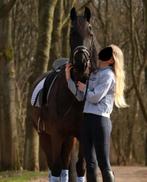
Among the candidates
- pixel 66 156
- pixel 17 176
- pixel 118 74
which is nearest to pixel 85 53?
pixel 118 74

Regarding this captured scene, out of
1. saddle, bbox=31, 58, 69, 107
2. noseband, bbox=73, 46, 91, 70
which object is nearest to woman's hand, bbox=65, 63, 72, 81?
noseband, bbox=73, 46, 91, 70

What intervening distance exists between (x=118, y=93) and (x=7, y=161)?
1056 centimetres

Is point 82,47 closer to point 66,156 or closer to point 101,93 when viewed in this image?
Answer: point 101,93

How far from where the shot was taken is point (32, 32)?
30.4 m

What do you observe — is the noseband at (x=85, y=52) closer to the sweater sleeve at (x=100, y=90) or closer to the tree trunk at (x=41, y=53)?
the sweater sleeve at (x=100, y=90)

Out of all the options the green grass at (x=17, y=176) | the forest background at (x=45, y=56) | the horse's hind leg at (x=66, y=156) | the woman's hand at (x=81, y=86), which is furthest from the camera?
the forest background at (x=45, y=56)

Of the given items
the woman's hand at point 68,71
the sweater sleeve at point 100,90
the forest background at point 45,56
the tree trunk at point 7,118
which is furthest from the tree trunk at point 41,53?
the sweater sleeve at point 100,90

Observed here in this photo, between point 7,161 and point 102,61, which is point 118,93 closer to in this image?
point 102,61

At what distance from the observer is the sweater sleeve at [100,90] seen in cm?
764

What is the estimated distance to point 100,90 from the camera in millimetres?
7648

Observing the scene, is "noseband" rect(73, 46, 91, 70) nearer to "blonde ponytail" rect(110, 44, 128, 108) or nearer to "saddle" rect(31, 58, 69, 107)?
"blonde ponytail" rect(110, 44, 128, 108)

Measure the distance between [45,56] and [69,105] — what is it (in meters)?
8.89

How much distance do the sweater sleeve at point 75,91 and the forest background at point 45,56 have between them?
827 centimetres

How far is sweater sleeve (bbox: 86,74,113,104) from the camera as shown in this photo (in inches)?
301
